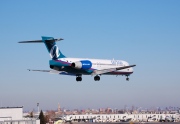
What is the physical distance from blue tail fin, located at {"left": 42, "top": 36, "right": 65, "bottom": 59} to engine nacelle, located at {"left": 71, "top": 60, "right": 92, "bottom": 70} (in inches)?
123

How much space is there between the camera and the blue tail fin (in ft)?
258

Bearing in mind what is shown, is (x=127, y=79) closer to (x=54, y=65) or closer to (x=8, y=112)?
(x=54, y=65)

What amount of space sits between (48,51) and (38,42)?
265 cm

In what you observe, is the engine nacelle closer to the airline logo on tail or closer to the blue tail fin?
the blue tail fin

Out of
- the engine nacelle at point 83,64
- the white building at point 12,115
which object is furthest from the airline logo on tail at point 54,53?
the white building at point 12,115

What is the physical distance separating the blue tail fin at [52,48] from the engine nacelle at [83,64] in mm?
3118

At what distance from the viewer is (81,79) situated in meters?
85.9

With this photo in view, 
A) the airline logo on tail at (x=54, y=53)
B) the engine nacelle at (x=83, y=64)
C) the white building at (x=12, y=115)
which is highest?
the airline logo on tail at (x=54, y=53)

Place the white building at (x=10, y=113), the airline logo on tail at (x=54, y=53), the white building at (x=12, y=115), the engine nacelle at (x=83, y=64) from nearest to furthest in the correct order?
the engine nacelle at (x=83, y=64) < the airline logo on tail at (x=54, y=53) < the white building at (x=12, y=115) < the white building at (x=10, y=113)

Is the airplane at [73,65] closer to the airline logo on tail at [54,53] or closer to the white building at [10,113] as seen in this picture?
the airline logo on tail at [54,53]

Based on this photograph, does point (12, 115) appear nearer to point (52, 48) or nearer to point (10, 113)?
point (10, 113)

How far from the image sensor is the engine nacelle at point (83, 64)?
256 feet

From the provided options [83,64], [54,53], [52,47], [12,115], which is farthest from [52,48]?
[12,115]

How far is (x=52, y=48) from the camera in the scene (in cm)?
7919
